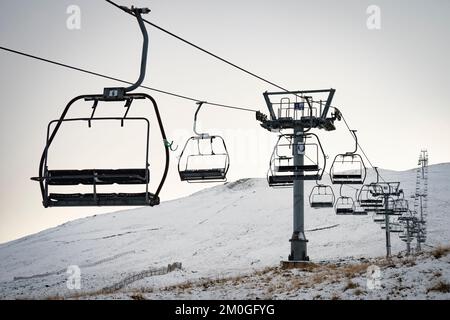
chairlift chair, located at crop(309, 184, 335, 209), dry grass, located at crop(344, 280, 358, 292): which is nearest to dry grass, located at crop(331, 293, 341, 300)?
dry grass, located at crop(344, 280, 358, 292)

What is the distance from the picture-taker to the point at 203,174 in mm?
15266

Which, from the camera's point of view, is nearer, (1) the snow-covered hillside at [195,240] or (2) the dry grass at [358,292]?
(2) the dry grass at [358,292]

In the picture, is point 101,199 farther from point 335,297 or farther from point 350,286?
point 350,286

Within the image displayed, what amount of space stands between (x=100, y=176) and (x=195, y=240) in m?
71.6

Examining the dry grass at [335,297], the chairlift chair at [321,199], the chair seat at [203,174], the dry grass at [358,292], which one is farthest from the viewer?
the chairlift chair at [321,199]

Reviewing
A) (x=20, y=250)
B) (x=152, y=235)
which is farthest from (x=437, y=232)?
(x=20, y=250)

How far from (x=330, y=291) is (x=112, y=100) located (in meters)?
11.0

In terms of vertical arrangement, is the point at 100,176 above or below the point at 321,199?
above

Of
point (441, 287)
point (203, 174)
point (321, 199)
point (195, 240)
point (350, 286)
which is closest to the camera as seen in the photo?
point (203, 174)

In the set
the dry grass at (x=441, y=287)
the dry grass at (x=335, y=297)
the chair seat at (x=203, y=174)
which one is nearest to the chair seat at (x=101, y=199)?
the chair seat at (x=203, y=174)

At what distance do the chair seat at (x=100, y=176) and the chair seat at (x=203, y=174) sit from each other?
578 cm

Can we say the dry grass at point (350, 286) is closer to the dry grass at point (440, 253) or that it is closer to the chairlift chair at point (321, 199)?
the chairlift chair at point (321, 199)

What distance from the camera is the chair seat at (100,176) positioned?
9.12 meters

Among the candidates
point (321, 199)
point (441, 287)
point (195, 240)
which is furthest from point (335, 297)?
point (321, 199)
